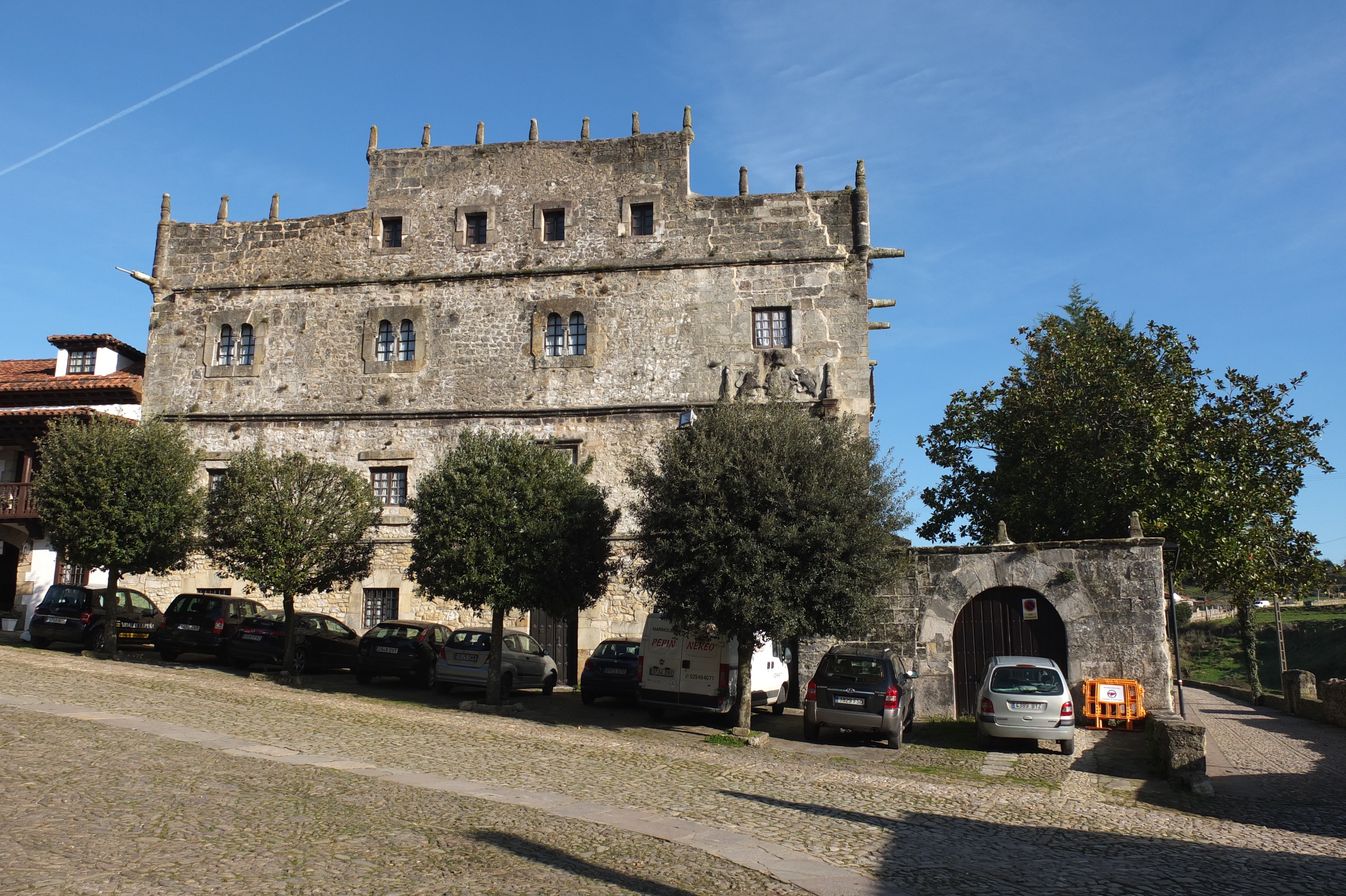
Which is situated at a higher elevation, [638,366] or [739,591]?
[638,366]

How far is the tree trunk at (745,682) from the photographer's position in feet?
52.1

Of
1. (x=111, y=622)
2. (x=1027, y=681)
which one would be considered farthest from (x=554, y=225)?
(x=1027, y=681)

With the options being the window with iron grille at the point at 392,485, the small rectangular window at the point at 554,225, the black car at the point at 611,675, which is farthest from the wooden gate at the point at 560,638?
the small rectangular window at the point at 554,225

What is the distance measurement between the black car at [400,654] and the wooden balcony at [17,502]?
40.8ft

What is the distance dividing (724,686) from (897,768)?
13.0 feet

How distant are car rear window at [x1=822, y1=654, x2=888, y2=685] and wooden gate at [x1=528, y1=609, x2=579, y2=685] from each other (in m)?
9.04

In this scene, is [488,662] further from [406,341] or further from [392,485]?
[406,341]

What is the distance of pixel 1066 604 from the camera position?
1819cm

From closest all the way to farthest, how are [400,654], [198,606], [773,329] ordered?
[400,654] → [198,606] → [773,329]

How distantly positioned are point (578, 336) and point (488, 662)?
9.14 m

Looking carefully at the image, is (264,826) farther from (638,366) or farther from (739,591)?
(638,366)

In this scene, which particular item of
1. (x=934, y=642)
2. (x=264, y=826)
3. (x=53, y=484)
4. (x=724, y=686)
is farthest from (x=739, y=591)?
(x=53, y=484)

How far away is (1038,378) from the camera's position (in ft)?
91.2

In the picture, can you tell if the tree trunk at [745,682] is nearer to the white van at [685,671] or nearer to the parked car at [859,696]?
the white van at [685,671]
